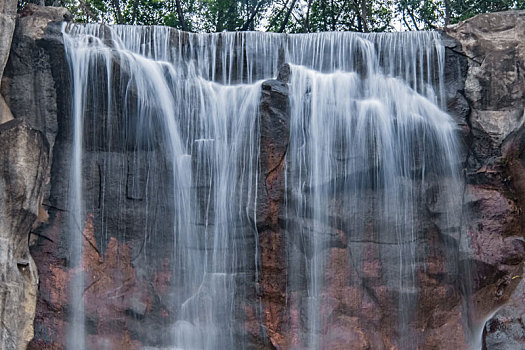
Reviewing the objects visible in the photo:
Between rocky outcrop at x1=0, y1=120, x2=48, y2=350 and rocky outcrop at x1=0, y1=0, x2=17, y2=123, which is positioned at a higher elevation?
rocky outcrop at x1=0, y1=0, x2=17, y2=123

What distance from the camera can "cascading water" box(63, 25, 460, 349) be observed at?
8.53m

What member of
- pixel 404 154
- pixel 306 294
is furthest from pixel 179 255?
pixel 404 154

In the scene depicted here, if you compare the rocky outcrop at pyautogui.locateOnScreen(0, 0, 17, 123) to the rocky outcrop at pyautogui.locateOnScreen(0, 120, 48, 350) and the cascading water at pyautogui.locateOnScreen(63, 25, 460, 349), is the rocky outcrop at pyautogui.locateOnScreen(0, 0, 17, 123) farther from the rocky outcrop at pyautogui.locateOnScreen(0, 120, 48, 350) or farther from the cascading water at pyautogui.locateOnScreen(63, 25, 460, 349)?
the cascading water at pyautogui.locateOnScreen(63, 25, 460, 349)

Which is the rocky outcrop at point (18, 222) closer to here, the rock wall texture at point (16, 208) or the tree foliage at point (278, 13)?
the rock wall texture at point (16, 208)

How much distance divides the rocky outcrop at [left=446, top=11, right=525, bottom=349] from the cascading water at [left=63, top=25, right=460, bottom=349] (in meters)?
0.42

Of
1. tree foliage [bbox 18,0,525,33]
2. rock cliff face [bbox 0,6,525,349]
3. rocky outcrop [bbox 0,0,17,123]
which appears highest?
tree foliage [bbox 18,0,525,33]

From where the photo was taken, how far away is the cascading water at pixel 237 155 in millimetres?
8531

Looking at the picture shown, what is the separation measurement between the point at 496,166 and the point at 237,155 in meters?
3.63

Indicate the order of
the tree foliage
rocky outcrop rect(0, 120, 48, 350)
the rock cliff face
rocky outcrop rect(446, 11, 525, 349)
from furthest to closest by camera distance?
the tree foliage
rocky outcrop rect(446, 11, 525, 349)
the rock cliff face
rocky outcrop rect(0, 120, 48, 350)

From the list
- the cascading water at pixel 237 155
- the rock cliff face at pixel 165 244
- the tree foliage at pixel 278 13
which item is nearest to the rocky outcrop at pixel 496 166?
the rock cliff face at pixel 165 244

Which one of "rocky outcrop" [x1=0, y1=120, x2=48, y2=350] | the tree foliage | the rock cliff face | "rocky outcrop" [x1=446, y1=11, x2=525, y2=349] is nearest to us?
"rocky outcrop" [x1=0, y1=120, x2=48, y2=350]

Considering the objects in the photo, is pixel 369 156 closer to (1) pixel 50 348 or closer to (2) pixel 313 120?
(2) pixel 313 120

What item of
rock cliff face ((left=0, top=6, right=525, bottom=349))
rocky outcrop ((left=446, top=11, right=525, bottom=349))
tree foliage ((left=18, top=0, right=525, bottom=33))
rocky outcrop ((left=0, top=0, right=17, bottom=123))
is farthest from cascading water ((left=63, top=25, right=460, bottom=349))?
tree foliage ((left=18, top=0, right=525, bottom=33))

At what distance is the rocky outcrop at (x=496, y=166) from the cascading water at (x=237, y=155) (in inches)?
16.6
